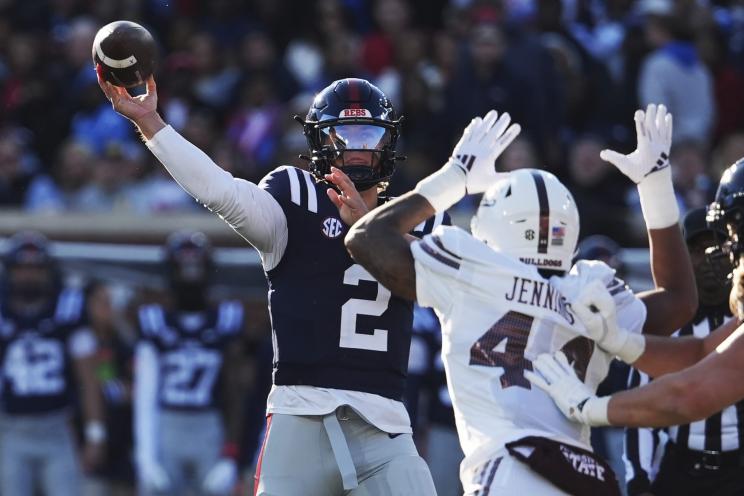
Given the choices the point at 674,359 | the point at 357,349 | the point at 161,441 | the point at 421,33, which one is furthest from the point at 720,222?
the point at 421,33

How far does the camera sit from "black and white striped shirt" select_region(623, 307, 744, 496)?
5.46m

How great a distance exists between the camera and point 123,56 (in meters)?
4.82

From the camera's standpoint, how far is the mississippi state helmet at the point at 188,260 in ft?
31.4

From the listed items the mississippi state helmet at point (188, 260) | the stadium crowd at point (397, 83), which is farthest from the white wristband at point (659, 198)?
the mississippi state helmet at point (188, 260)

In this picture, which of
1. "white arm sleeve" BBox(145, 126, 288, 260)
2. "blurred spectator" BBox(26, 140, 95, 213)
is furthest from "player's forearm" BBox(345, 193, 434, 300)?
"blurred spectator" BBox(26, 140, 95, 213)

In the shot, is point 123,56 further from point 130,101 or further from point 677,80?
point 677,80

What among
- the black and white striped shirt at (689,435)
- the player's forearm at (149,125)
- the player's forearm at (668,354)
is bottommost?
the black and white striped shirt at (689,435)

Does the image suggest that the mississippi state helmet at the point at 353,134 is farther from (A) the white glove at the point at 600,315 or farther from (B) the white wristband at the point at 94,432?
(B) the white wristband at the point at 94,432

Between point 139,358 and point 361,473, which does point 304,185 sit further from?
point 139,358

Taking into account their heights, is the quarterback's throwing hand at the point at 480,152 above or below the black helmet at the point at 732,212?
above

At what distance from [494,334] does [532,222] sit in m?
0.34

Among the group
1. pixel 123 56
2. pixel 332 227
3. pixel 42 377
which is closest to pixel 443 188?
pixel 332 227

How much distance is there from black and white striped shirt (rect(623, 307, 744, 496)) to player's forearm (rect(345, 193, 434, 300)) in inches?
58.7

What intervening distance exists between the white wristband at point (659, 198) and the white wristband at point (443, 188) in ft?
2.15
